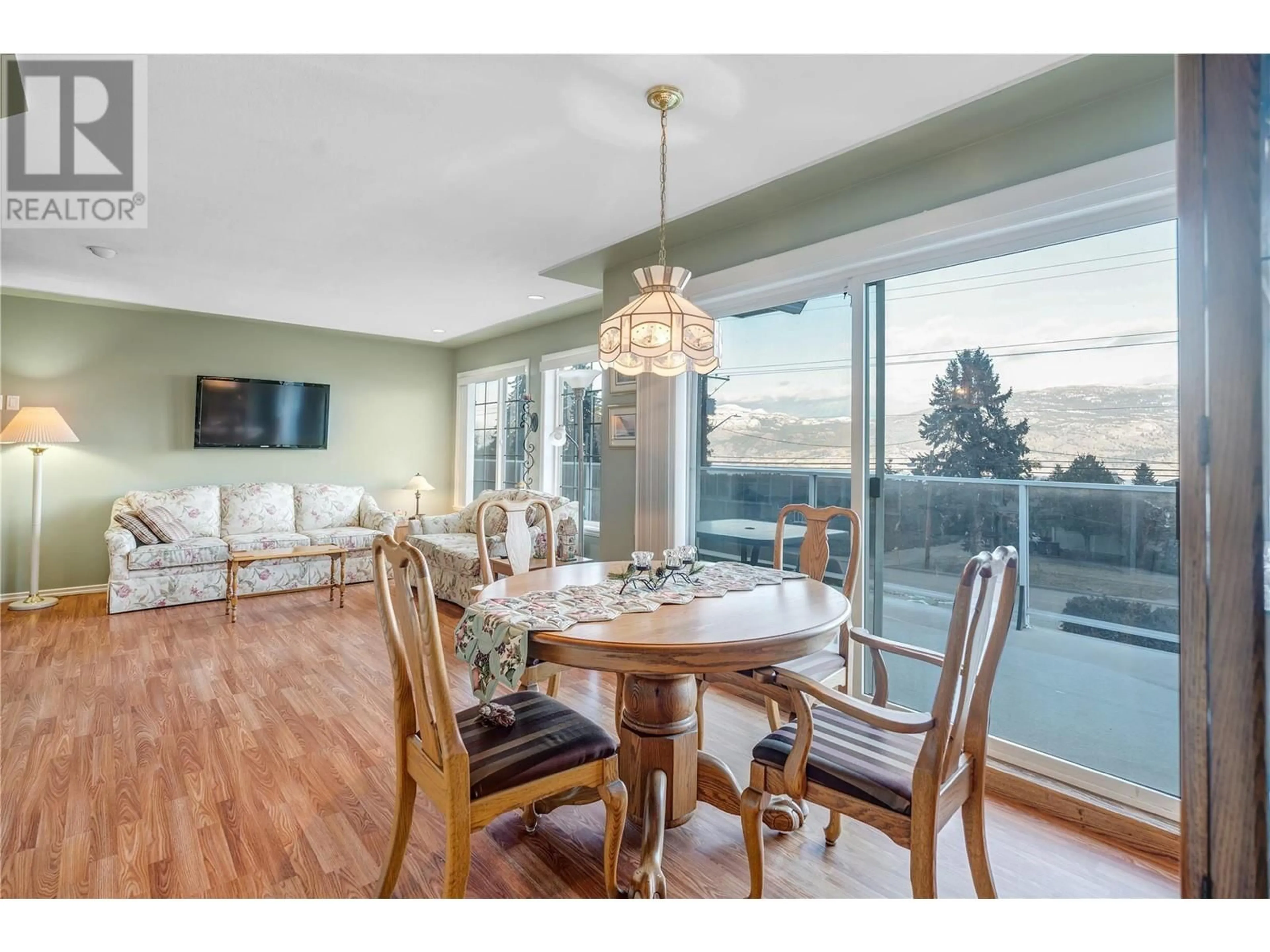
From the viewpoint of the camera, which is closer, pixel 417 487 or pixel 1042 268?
pixel 1042 268

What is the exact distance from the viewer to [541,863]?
1.77m

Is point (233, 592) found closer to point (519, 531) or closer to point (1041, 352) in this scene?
point (519, 531)

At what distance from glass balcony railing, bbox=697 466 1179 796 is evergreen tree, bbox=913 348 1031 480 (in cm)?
5

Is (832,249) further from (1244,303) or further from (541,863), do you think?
(541,863)

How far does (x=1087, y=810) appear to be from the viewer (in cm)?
202

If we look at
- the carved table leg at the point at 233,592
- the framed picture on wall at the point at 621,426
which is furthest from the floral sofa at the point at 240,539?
the framed picture on wall at the point at 621,426

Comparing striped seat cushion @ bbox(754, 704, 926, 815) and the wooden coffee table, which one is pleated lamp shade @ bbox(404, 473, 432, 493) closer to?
the wooden coffee table

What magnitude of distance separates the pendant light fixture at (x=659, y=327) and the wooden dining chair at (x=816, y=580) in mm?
832

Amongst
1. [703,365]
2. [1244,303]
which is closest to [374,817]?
[703,365]

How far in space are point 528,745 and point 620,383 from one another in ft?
8.98

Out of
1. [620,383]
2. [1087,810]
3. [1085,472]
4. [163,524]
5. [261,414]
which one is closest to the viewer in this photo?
[1087,810]

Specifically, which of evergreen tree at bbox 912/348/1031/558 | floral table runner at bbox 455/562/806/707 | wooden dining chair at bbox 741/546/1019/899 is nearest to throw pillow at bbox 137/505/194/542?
floral table runner at bbox 455/562/806/707

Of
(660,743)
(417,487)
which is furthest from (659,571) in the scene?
(417,487)

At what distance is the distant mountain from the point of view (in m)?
2.03
